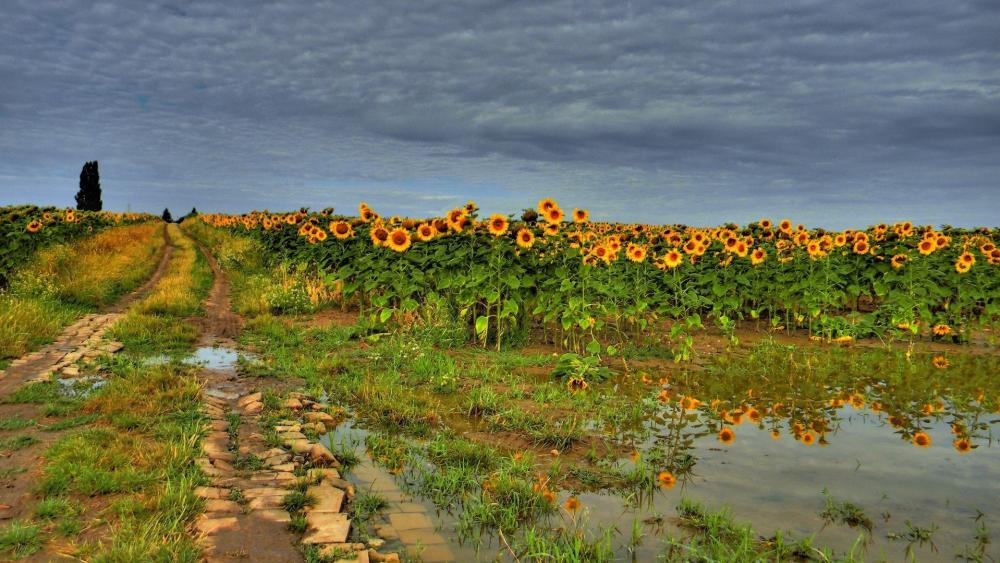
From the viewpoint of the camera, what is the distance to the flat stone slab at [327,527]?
3829mm

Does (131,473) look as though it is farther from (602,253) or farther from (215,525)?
(602,253)

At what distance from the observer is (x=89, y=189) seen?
196 feet

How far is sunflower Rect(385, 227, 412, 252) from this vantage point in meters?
10.4

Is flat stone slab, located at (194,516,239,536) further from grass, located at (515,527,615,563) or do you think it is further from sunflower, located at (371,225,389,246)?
sunflower, located at (371,225,389,246)

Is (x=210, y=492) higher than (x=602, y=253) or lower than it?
lower

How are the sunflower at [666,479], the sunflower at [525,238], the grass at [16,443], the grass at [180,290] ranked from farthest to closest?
the grass at [180,290] → the sunflower at [525,238] → the grass at [16,443] → the sunflower at [666,479]

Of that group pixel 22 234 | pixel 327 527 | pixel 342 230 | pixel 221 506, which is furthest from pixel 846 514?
pixel 22 234

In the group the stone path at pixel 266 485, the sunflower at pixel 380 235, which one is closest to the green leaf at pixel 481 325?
the sunflower at pixel 380 235

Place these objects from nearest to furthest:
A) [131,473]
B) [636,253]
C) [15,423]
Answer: [131,473] < [15,423] < [636,253]

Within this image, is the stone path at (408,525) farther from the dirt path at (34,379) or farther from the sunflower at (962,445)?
the sunflower at (962,445)

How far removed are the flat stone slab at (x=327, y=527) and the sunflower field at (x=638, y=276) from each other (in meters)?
5.04

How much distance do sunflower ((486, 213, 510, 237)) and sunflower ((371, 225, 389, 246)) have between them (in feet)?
6.62

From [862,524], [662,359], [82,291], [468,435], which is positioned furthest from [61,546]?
[82,291]

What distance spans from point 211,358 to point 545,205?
5110 millimetres
